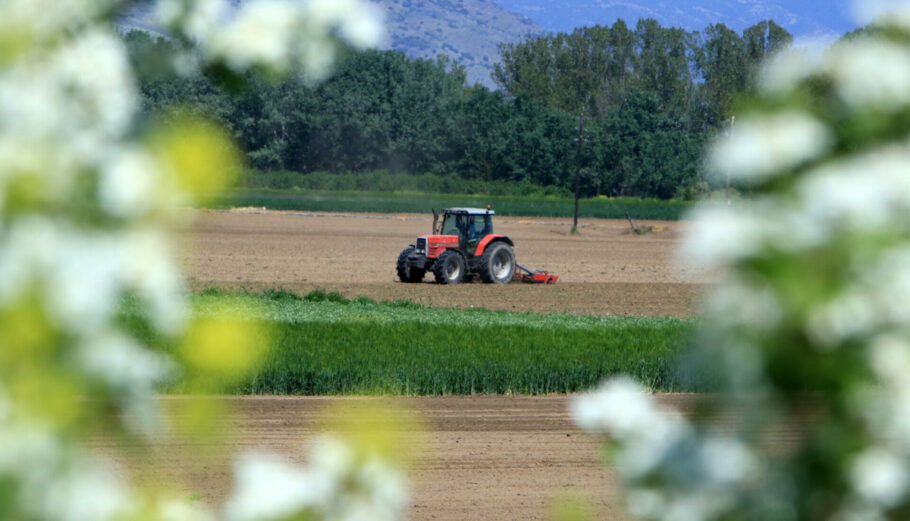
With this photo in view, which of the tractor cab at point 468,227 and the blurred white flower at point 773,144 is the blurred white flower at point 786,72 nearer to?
the blurred white flower at point 773,144

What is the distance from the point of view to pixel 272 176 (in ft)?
235

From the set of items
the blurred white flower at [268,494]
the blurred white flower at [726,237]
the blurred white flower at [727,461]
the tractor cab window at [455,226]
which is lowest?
the tractor cab window at [455,226]

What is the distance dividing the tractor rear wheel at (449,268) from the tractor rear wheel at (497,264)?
1.69 ft

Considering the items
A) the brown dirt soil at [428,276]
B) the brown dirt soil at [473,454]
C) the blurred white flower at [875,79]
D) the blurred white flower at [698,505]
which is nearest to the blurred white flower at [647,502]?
the blurred white flower at [698,505]

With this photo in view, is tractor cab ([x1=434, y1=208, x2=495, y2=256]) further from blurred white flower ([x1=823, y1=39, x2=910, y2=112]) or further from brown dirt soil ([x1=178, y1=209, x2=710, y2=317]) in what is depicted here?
blurred white flower ([x1=823, y1=39, x2=910, y2=112])

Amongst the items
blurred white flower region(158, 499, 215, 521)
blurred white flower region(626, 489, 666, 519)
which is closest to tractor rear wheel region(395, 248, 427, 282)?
blurred white flower region(158, 499, 215, 521)

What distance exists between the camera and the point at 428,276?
27.0m

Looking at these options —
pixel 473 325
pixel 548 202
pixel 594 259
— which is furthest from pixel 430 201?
pixel 473 325

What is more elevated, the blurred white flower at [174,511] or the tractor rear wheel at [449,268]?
the blurred white flower at [174,511]

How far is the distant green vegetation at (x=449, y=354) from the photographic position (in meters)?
11.9

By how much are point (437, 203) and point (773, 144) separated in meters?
63.2

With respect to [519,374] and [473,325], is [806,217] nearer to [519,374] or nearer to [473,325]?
[519,374]

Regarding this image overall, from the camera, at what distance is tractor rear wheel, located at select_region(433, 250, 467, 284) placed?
72.6 feet

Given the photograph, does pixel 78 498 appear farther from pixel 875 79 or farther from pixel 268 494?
pixel 875 79
